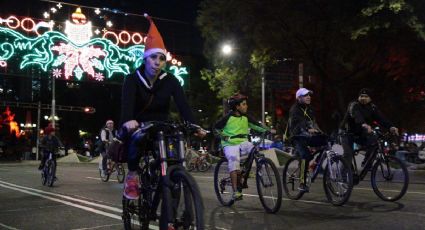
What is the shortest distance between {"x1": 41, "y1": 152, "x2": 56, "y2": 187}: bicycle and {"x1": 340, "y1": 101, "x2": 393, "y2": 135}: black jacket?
7827 mm

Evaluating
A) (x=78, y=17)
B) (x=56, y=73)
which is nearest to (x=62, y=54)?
(x=56, y=73)

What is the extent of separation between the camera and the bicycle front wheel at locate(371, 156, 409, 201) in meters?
8.73

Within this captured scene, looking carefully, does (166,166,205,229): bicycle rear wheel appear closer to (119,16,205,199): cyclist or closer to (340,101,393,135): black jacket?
(119,16,205,199): cyclist

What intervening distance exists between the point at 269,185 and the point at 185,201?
350cm

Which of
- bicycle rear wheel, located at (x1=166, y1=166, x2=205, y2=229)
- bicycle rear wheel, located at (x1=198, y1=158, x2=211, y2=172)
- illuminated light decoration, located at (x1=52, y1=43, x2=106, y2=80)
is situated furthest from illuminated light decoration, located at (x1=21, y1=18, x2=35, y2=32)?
bicycle rear wheel, located at (x1=166, y1=166, x2=205, y2=229)

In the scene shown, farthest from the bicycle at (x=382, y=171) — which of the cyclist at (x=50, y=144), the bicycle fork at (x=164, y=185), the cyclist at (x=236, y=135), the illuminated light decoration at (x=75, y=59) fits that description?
the illuminated light decoration at (x=75, y=59)

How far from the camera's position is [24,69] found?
30.7 meters

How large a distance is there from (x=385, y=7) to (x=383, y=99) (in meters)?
12.3

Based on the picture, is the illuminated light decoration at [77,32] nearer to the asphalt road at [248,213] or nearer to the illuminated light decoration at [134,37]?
the illuminated light decoration at [134,37]

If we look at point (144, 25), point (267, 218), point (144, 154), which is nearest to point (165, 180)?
point (144, 154)

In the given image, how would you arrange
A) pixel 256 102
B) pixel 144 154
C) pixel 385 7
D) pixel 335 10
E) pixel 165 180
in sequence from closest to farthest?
1. pixel 165 180
2. pixel 144 154
3. pixel 385 7
4. pixel 335 10
5. pixel 256 102

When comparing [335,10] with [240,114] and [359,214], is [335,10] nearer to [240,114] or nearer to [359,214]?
[240,114]

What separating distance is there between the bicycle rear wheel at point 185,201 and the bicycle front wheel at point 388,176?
4974mm

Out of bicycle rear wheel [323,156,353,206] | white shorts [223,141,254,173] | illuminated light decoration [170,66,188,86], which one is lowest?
bicycle rear wheel [323,156,353,206]
